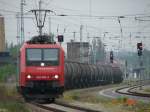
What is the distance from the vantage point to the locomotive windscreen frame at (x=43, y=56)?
29.1 m

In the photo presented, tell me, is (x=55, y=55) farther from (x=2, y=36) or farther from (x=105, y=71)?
(x=2, y=36)

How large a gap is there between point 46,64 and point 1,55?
129ft

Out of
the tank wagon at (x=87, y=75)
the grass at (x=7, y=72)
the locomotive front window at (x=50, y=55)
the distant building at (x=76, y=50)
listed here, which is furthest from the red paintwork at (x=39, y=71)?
the distant building at (x=76, y=50)

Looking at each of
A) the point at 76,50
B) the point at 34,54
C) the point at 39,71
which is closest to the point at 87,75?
the point at 34,54

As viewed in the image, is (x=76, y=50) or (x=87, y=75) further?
(x=76, y=50)

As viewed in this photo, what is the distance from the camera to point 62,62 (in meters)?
29.2

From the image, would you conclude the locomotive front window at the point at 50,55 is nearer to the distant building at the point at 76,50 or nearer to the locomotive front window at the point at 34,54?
the locomotive front window at the point at 34,54

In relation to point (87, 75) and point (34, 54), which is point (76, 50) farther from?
point (34, 54)

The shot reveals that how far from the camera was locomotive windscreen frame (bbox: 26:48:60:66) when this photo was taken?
95.3 feet

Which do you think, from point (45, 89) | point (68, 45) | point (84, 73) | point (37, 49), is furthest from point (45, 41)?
point (68, 45)

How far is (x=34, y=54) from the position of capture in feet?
96.3

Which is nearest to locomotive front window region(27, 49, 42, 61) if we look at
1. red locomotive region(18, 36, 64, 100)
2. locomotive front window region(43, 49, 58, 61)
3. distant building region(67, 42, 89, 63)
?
red locomotive region(18, 36, 64, 100)

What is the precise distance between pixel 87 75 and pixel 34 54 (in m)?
30.3

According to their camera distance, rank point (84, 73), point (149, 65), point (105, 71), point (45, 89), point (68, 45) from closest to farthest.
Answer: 1. point (45, 89)
2. point (84, 73)
3. point (105, 71)
4. point (68, 45)
5. point (149, 65)
